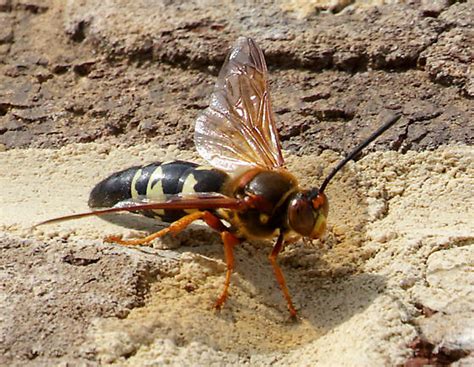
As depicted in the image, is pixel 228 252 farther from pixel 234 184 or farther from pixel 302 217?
pixel 234 184

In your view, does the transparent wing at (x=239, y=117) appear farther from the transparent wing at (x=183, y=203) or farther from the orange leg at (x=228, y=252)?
the orange leg at (x=228, y=252)

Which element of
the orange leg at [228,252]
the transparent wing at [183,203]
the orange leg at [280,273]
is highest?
the transparent wing at [183,203]

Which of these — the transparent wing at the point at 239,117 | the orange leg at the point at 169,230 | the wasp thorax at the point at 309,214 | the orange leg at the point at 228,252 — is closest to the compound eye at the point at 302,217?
the wasp thorax at the point at 309,214

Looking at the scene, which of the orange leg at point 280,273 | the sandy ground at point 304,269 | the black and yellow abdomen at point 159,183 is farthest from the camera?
the black and yellow abdomen at point 159,183

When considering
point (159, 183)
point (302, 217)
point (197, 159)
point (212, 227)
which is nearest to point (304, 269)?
point (302, 217)

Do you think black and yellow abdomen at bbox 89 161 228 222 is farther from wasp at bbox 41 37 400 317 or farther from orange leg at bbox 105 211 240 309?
orange leg at bbox 105 211 240 309

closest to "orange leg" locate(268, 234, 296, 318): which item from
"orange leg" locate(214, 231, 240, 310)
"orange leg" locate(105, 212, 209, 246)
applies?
"orange leg" locate(214, 231, 240, 310)

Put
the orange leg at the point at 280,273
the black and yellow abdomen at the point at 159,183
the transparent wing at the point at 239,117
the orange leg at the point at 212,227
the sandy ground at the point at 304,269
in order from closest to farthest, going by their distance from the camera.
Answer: the sandy ground at the point at 304,269 < the orange leg at the point at 280,273 < the orange leg at the point at 212,227 < the black and yellow abdomen at the point at 159,183 < the transparent wing at the point at 239,117
